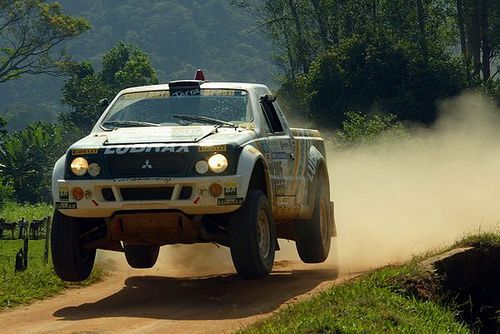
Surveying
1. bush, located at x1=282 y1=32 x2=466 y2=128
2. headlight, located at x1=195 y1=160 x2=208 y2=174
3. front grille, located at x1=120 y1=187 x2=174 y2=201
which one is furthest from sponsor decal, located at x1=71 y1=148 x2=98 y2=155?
bush, located at x1=282 y1=32 x2=466 y2=128

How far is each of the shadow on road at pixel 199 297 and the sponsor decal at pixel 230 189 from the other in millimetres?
1074

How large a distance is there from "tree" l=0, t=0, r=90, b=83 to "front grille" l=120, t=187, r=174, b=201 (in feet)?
222

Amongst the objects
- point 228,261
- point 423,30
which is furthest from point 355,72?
point 228,261

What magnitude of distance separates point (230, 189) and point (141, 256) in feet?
12.0

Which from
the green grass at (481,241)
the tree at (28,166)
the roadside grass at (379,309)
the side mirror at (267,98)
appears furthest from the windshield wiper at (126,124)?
the tree at (28,166)

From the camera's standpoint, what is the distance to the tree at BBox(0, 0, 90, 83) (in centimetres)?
7588

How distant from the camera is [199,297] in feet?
34.1

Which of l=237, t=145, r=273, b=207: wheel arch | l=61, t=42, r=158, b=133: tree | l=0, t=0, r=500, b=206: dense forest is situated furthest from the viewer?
l=61, t=42, r=158, b=133: tree

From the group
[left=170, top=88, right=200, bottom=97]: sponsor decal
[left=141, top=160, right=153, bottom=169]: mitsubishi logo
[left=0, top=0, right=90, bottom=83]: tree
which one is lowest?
[left=141, top=160, right=153, bottom=169]: mitsubishi logo

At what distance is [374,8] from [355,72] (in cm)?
1540

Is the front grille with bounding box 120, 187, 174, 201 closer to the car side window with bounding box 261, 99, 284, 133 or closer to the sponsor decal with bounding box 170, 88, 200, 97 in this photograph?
the sponsor decal with bounding box 170, 88, 200, 97

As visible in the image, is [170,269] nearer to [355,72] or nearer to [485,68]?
[355,72]

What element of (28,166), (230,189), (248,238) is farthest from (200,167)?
(28,166)

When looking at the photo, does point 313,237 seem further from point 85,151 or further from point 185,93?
point 85,151
